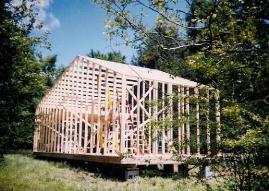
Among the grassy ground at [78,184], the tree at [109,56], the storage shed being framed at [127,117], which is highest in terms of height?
the tree at [109,56]

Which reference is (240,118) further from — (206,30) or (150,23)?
(150,23)

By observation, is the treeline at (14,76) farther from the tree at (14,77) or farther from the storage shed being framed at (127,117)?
the storage shed being framed at (127,117)

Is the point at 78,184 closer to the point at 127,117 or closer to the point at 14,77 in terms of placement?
the point at 14,77

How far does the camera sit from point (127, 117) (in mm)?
12961

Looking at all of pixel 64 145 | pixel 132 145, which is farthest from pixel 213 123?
pixel 64 145

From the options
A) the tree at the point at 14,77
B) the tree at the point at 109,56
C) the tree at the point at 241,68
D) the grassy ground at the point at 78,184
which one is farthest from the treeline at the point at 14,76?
the tree at the point at 109,56

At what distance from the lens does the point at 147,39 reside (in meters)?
5.11

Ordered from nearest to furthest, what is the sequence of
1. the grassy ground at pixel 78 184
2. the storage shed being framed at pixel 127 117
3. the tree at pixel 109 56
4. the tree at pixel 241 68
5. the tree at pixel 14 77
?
the tree at pixel 241 68
the storage shed being framed at pixel 127 117
the grassy ground at pixel 78 184
the tree at pixel 14 77
the tree at pixel 109 56

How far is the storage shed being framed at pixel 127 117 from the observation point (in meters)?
4.83

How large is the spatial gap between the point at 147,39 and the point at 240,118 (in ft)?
5.97

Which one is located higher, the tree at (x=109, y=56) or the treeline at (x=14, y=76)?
the tree at (x=109, y=56)

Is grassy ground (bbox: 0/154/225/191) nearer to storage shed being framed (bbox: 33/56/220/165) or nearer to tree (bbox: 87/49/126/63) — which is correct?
storage shed being framed (bbox: 33/56/220/165)

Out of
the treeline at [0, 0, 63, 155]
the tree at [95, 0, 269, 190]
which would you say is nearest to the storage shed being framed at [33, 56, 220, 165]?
the tree at [95, 0, 269, 190]

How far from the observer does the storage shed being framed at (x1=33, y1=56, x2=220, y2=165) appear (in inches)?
190
